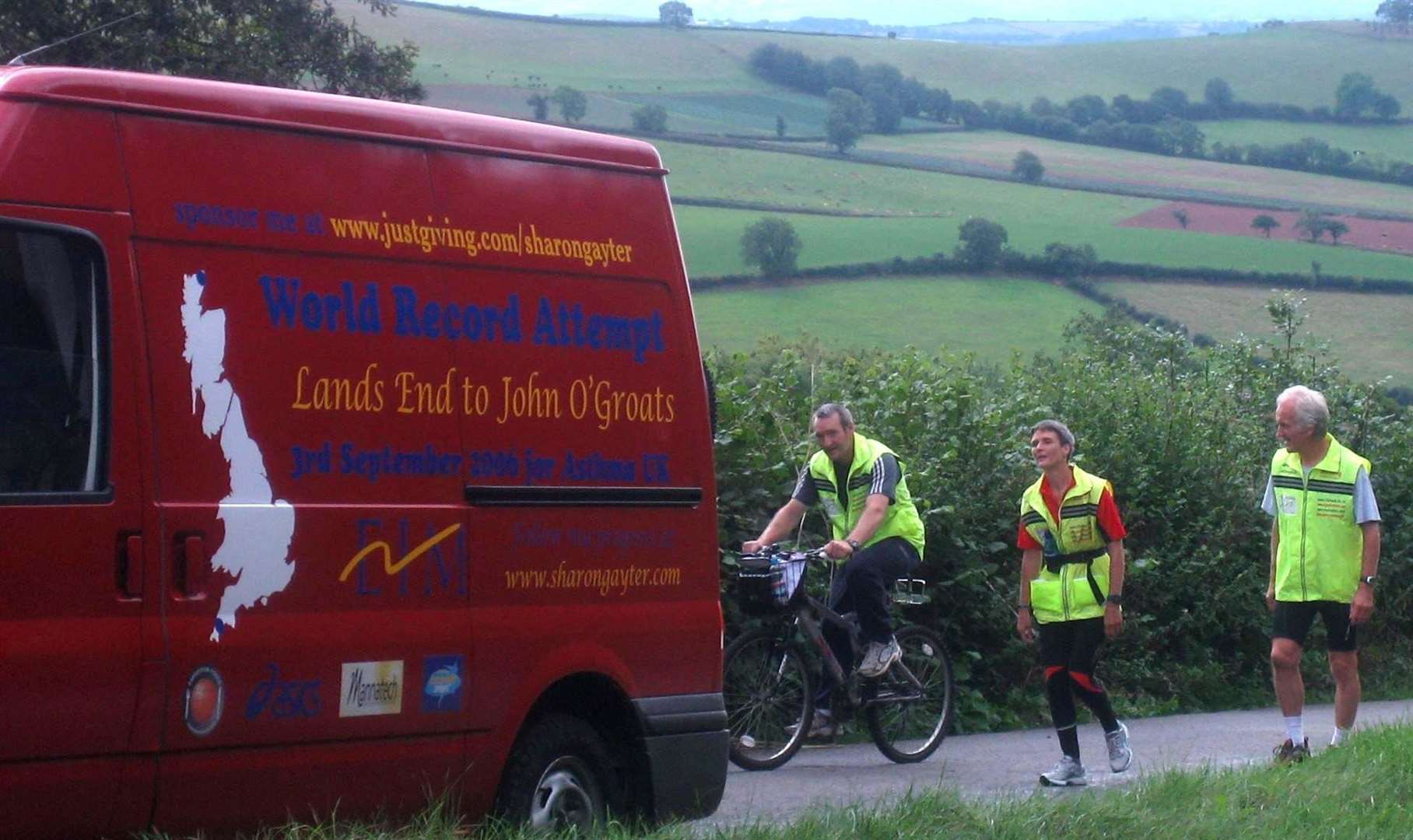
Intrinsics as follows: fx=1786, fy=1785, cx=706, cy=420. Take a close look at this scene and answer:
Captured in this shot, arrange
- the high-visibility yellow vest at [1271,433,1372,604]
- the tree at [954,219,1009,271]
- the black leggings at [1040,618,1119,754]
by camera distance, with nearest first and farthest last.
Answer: the black leggings at [1040,618,1119,754] → the high-visibility yellow vest at [1271,433,1372,604] → the tree at [954,219,1009,271]

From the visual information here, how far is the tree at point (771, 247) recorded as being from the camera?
38.9 metres

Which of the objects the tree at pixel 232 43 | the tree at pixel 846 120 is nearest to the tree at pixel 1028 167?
the tree at pixel 846 120

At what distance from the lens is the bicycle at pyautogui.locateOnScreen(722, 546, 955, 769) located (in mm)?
9039

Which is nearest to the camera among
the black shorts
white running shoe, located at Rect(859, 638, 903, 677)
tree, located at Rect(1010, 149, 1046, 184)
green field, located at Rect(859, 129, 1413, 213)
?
the black shorts

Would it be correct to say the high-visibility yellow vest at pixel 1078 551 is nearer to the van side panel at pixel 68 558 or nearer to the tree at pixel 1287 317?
the van side panel at pixel 68 558

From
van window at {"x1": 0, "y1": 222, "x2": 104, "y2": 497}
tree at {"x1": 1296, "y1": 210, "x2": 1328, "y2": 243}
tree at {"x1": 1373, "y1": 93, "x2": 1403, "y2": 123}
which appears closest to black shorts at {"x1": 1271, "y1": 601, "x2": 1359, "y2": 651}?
van window at {"x1": 0, "y1": 222, "x2": 104, "y2": 497}

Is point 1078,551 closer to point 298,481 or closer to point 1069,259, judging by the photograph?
point 298,481

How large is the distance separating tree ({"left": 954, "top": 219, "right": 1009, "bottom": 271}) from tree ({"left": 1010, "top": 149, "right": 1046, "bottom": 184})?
26.0 ft

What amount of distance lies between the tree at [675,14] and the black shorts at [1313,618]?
56.2 m

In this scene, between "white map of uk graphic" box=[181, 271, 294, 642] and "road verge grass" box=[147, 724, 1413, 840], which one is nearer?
"white map of uk graphic" box=[181, 271, 294, 642]

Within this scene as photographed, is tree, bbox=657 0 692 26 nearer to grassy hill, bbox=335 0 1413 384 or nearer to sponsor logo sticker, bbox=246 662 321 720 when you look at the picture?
grassy hill, bbox=335 0 1413 384

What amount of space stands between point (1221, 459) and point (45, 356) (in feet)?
36.5

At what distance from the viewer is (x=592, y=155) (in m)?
6.17

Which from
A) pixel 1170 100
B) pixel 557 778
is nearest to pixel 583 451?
pixel 557 778
